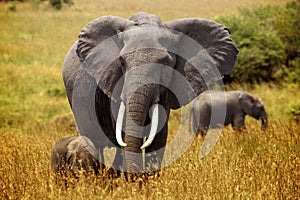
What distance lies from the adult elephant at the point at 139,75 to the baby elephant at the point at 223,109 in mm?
7666

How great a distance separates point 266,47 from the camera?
72.0ft

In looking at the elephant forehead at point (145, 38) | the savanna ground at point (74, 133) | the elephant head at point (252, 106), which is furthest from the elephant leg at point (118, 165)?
the elephant head at point (252, 106)

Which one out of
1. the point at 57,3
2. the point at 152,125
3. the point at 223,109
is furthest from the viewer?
the point at 57,3

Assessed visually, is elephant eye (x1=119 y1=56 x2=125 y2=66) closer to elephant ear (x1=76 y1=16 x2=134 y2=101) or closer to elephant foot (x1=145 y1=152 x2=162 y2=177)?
elephant ear (x1=76 y1=16 x2=134 y2=101)

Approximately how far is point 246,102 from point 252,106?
228 millimetres

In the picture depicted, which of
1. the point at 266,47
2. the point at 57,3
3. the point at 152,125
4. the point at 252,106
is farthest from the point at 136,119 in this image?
the point at 57,3

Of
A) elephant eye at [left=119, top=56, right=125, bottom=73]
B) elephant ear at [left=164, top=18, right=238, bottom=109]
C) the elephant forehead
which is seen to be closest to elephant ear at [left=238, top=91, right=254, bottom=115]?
elephant ear at [left=164, top=18, right=238, bottom=109]

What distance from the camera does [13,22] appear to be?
31234 mm

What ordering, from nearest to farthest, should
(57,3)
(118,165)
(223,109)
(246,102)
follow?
1. (118,165)
2. (223,109)
3. (246,102)
4. (57,3)

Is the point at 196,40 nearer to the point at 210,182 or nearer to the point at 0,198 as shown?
the point at 210,182

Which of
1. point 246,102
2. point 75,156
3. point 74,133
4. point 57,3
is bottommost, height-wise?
point 57,3

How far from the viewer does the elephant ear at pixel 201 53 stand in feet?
18.4

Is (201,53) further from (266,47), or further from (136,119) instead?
(266,47)

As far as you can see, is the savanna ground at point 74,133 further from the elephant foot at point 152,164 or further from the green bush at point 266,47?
the green bush at point 266,47
